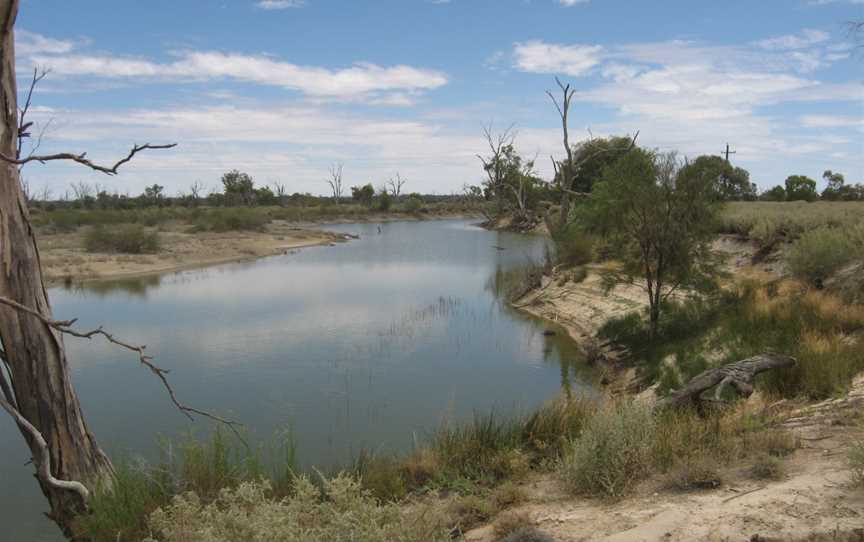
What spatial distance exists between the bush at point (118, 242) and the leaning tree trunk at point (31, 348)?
115ft

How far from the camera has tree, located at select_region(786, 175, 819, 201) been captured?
51.5 meters

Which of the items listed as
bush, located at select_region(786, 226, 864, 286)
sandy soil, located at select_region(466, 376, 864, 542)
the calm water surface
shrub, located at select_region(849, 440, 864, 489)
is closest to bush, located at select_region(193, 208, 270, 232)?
the calm water surface

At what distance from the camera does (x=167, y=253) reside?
125ft

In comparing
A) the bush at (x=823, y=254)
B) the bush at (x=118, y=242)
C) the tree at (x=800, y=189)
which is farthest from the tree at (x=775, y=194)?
the bush at (x=118, y=242)

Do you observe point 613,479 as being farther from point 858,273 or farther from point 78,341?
point 78,341

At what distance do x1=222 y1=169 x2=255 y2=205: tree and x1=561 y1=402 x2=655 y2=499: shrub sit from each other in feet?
337

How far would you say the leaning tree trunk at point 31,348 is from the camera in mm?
4934

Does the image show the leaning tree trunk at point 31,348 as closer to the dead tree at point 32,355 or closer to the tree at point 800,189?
the dead tree at point 32,355

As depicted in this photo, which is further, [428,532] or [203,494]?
[203,494]

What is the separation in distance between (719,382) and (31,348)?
773 cm

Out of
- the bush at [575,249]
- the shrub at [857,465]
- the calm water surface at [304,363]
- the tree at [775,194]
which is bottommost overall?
the calm water surface at [304,363]

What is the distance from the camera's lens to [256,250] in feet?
142

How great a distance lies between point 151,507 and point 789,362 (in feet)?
26.1

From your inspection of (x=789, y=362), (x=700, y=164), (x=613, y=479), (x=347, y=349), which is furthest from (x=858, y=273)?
(x=347, y=349)
